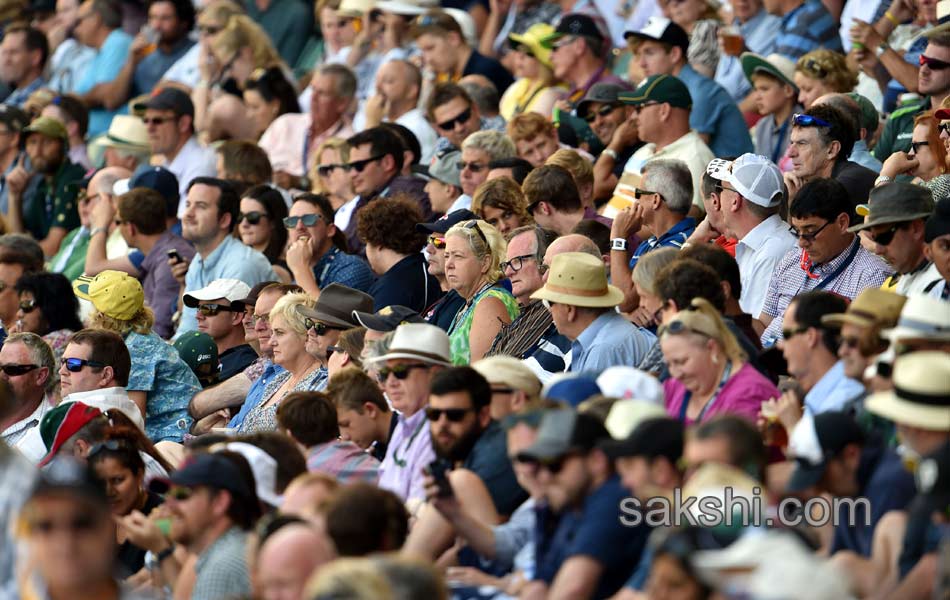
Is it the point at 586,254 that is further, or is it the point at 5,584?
the point at 586,254

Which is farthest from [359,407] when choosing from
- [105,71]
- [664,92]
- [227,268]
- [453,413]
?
[105,71]

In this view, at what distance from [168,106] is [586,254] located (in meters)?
6.04

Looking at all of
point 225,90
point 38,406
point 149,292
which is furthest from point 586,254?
point 225,90

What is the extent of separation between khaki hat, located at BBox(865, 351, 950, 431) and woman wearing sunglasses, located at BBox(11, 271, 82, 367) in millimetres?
5926

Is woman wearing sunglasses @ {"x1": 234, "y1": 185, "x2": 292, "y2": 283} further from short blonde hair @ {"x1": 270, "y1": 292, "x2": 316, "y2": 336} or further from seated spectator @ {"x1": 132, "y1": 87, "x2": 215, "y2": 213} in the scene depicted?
seated spectator @ {"x1": 132, "y1": 87, "x2": 215, "y2": 213}

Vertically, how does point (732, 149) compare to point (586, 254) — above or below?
below

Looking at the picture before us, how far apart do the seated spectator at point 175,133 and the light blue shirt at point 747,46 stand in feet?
12.8

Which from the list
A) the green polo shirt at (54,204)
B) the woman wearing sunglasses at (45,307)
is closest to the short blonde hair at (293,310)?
the woman wearing sunglasses at (45,307)

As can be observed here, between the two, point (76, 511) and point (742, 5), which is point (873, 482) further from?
point (742, 5)

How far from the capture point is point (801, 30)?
1248 centimetres

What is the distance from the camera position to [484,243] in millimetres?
9094

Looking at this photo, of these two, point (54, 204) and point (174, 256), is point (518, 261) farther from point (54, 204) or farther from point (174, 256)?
point (54, 204)

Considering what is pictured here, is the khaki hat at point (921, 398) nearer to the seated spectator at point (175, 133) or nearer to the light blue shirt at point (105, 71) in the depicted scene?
the seated spectator at point (175, 133)

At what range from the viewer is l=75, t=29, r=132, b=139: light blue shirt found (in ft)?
52.3
